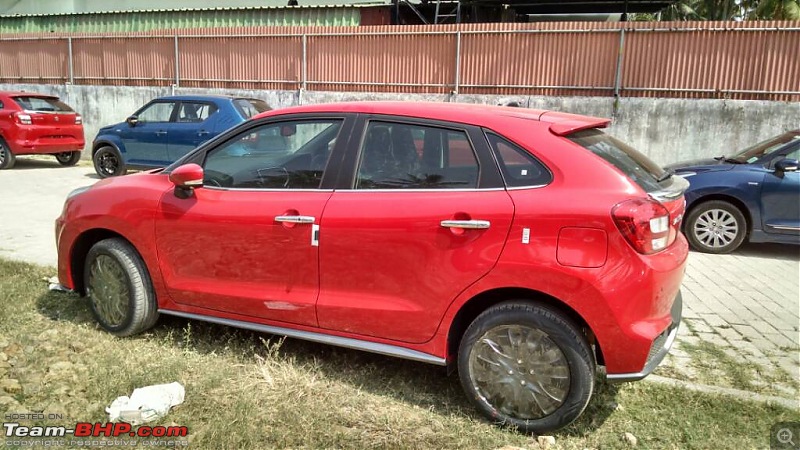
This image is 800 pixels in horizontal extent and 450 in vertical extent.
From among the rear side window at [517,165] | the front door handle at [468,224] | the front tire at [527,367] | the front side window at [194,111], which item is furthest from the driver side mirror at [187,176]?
the front side window at [194,111]

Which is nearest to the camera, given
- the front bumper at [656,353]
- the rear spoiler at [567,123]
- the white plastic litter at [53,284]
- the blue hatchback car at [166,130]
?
the front bumper at [656,353]

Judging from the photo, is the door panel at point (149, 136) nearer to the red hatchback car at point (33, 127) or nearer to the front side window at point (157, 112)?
the front side window at point (157, 112)

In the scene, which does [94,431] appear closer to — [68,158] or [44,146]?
[44,146]

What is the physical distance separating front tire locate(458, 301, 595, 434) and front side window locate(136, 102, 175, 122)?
9341 mm

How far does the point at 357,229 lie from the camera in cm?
331

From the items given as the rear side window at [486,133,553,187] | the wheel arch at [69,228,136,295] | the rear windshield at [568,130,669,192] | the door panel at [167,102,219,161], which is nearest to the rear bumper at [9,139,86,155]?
the door panel at [167,102,219,161]

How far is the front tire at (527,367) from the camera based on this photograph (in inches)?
116

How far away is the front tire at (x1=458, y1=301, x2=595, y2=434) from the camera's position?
9.64ft

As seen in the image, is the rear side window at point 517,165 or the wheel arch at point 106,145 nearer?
the rear side window at point 517,165

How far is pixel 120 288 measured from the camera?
A: 162 inches

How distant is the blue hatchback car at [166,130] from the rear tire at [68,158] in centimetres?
251

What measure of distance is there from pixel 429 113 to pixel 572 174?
0.89 m

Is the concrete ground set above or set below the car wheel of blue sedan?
below

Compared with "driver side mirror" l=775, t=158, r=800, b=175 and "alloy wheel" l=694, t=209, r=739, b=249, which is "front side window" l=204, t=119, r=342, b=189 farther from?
"driver side mirror" l=775, t=158, r=800, b=175
